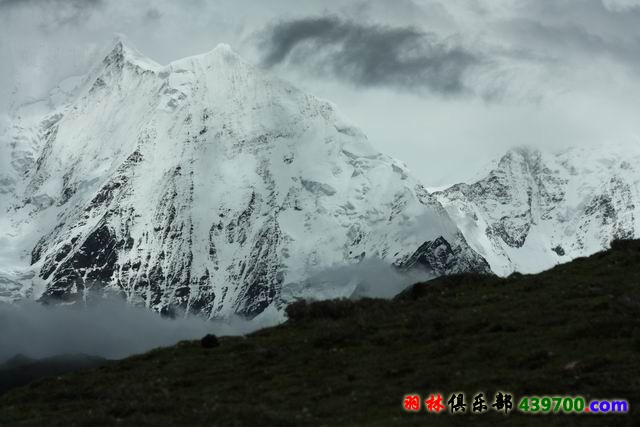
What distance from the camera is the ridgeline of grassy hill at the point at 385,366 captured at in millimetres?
41844

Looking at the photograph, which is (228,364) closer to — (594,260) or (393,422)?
(393,422)

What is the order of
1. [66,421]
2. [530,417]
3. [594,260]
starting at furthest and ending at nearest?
[594,260] → [66,421] → [530,417]

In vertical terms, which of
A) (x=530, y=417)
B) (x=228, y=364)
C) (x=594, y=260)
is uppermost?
(x=594, y=260)

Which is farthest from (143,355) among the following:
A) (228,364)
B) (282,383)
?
(282,383)

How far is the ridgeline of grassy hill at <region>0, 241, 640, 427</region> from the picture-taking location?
41.8m

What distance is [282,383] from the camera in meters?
47.2

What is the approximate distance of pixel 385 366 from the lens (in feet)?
155

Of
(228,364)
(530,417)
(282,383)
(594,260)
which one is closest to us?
(530,417)

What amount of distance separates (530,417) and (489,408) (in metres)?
1.63

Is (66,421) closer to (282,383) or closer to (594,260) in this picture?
(282,383)

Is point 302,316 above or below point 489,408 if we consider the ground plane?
above

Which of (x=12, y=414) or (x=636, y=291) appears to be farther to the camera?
(x=636, y=291)

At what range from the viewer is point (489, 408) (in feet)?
133

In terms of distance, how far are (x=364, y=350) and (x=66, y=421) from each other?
1225cm
